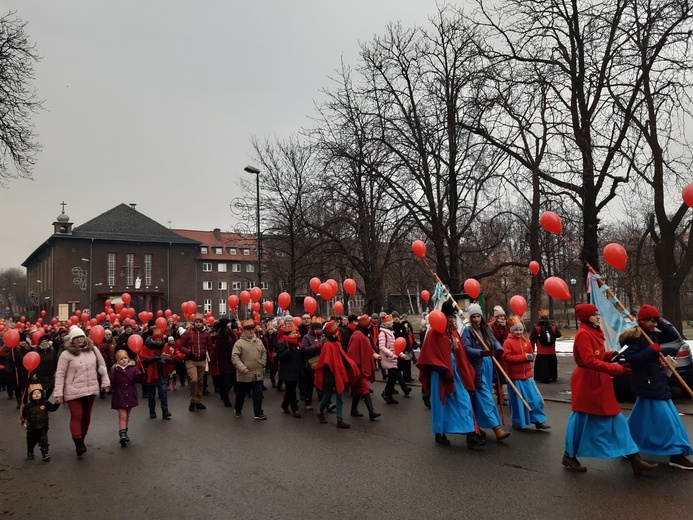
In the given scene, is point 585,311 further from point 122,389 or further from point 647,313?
point 122,389

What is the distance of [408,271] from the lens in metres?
46.1

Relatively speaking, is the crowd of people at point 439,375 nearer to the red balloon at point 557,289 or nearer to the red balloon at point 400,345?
the red balloon at point 400,345

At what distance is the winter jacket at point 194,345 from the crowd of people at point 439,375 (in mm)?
21

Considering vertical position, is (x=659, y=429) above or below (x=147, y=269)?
below

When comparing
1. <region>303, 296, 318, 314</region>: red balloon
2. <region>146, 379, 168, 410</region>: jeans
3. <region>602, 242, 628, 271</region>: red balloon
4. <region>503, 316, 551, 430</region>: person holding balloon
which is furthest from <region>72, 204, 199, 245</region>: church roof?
<region>602, 242, 628, 271</region>: red balloon

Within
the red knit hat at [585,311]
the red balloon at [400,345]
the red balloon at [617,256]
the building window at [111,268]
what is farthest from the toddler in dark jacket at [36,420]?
the building window at [111,268]

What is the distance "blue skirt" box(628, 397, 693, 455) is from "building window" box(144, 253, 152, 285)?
68.0m

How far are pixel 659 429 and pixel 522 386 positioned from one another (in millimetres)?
2389

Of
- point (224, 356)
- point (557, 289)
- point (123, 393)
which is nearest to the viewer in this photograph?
point (557, 289)

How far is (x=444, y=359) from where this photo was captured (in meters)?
7.41

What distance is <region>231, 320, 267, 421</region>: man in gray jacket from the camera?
390 inches

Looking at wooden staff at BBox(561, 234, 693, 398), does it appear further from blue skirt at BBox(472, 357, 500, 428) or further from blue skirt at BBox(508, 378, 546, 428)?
blue skirt at BBox(472, 357, 500, 428)

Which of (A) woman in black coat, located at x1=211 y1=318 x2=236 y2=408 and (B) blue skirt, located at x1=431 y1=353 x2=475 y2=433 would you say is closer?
(B) blue skirt, located at x1=431 y1=353 x2=475 y2=433

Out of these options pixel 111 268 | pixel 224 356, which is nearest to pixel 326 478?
pixel 224 356
